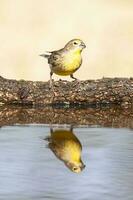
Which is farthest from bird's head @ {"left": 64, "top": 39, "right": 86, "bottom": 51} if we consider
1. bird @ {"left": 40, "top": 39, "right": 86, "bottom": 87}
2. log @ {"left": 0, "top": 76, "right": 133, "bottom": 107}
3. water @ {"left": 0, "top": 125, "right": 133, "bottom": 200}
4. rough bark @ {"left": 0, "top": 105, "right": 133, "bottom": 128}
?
water @ {"left": 0, "top": 125, "right": 133, "bottom": 200}

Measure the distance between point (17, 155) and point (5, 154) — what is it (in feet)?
0.31

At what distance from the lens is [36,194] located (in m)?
5.74

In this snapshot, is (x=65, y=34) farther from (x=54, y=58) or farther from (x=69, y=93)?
(x=69, y=93)

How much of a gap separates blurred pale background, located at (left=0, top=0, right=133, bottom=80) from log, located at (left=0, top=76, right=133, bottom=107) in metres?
5.40

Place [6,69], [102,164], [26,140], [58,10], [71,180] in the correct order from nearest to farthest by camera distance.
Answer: [71,180]
[102,164]
[26,140]
[6,69]
[58,10]

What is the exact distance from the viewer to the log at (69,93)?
905 cm

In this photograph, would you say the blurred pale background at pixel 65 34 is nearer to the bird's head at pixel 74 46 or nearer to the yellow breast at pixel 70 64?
the bird's head at pixel 74 46

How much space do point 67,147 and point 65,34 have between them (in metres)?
9.90

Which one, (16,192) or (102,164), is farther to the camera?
(102,164)

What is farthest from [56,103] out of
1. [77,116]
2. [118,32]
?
[118,32]

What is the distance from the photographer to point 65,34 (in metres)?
17.2

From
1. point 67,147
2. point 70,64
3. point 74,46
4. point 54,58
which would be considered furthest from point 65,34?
point 67,147

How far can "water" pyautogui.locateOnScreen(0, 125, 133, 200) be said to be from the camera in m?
5.83

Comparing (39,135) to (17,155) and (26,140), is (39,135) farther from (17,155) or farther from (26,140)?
(17,155)
